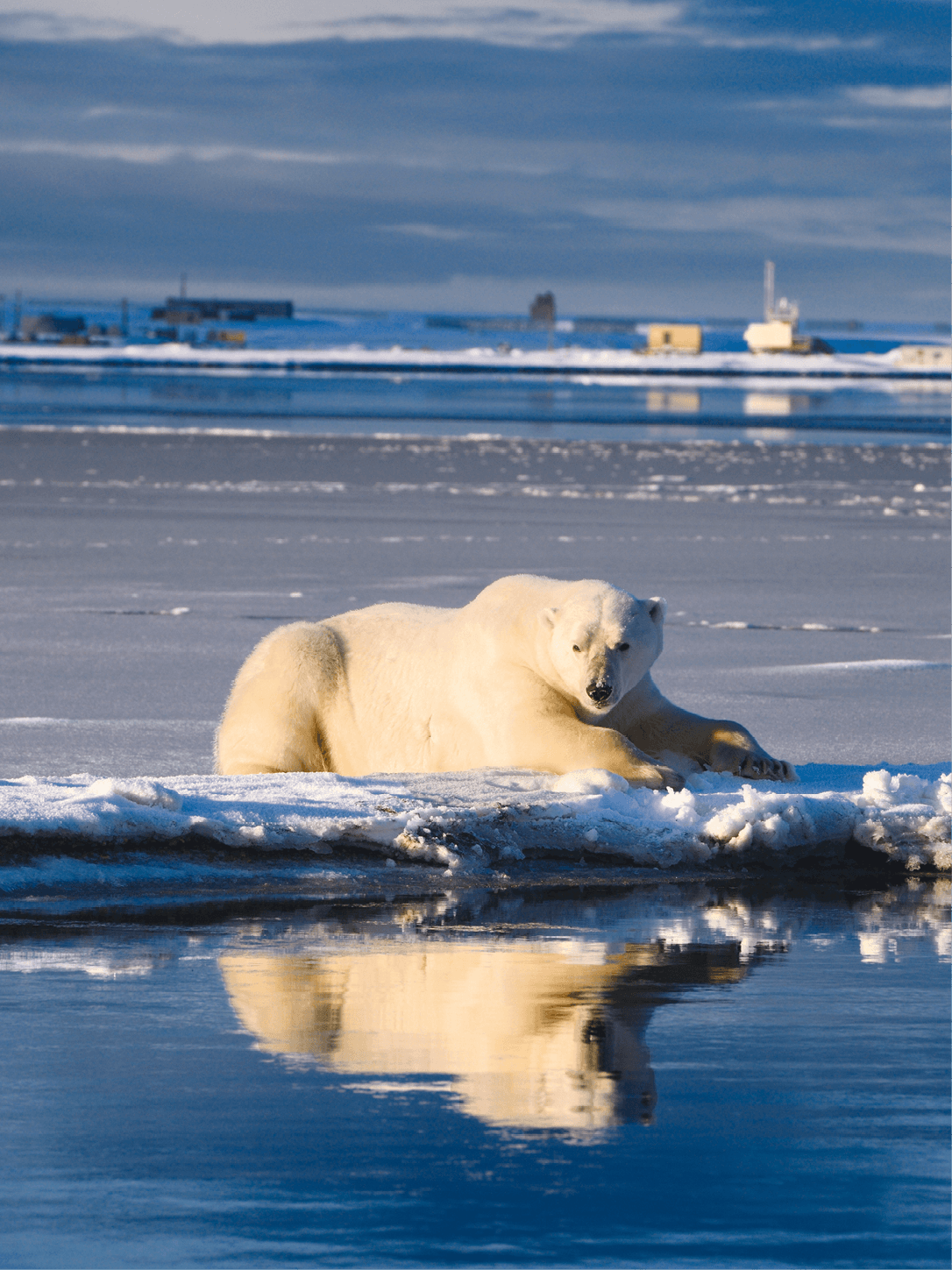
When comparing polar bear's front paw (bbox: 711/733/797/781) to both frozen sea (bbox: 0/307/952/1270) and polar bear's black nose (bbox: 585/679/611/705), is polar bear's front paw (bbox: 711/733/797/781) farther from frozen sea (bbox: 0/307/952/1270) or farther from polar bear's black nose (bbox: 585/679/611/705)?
polar bear's black nose (bbox: 585/679/611/705)

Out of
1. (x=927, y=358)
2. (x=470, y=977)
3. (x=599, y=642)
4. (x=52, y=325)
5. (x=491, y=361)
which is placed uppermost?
(x=52, y=325)

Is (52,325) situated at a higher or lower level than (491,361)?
higher

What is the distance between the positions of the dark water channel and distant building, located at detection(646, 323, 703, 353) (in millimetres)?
131473

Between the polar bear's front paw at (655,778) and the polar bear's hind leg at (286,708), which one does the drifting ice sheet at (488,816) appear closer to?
the polar bear's front paw at (655,778)

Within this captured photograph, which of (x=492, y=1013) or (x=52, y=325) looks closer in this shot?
(x=492, y=1013)

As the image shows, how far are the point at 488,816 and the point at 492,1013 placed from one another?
5.17 ft

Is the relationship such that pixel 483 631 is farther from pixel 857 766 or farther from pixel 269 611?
pixel 269 611

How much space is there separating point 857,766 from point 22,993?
129 inches

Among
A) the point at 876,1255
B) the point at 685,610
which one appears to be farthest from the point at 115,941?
the point at 685,610

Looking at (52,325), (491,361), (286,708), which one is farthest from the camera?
(52,325)

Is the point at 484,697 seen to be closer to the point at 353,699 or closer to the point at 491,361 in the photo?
the point at 353,699

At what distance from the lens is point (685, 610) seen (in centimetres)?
1160

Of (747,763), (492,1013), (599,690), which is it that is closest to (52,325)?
(747,763)

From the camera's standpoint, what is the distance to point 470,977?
4.41 m
